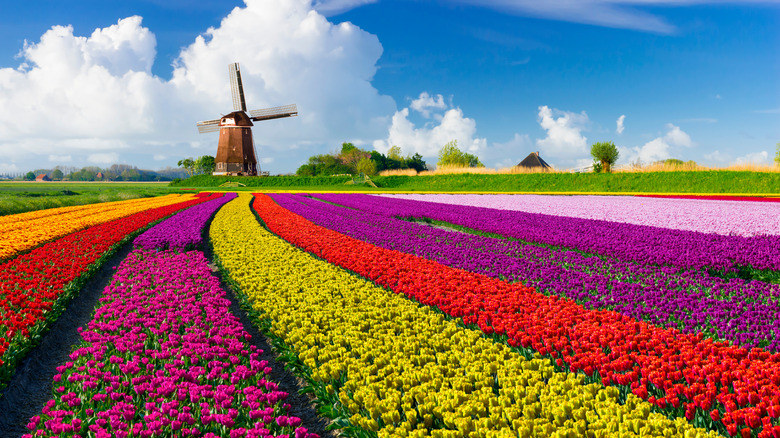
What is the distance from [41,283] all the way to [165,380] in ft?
18.0

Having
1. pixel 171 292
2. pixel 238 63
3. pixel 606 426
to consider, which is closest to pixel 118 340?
pixel 171 292

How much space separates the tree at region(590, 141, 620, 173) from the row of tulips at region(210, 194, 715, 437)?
46793mm

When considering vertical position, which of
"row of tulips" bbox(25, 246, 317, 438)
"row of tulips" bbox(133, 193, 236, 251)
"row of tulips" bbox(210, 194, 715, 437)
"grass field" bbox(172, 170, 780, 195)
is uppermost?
"grass field" bbox(172, 170, 780, 195)

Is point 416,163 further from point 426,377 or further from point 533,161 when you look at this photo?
point 426,377

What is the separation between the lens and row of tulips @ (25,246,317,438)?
3.85 metres

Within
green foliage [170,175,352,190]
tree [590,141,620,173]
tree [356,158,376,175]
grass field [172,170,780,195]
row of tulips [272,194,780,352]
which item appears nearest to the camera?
row of tulips [272,194,780,352]

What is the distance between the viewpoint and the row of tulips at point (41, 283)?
19.3 ft

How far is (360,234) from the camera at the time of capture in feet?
46.8

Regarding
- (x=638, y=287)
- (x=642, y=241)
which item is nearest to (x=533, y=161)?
(x=642, y=241)

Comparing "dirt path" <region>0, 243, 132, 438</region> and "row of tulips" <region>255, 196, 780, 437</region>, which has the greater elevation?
"row of tulips" <region>255, 196, 780, 437</region>

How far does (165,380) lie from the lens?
14.9ft

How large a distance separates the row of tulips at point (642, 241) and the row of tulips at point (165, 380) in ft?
29.8

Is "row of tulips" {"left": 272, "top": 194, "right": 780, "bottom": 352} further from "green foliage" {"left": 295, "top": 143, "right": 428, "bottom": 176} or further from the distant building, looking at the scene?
"green foliage" {"left": 295, "top": 143, "right": 428, "bottom": 176}

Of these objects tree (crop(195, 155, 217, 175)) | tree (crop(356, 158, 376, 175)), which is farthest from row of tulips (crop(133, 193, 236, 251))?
tree (crop(195, 155, 217, 175))
